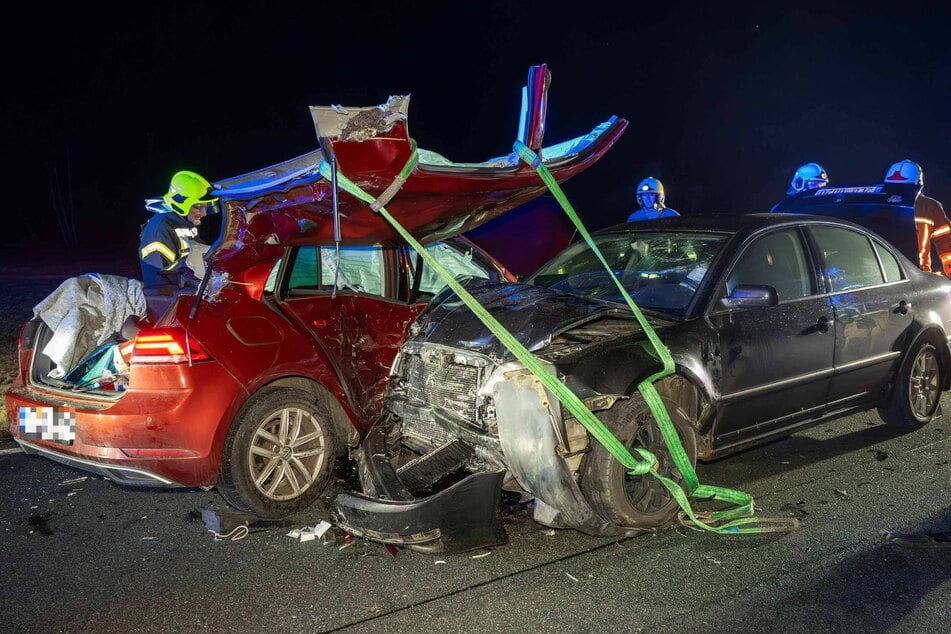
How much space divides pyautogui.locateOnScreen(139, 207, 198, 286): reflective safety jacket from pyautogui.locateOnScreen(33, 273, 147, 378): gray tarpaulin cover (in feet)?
3.44

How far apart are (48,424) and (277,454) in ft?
4.07

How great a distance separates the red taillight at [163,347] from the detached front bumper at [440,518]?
1.16 metres

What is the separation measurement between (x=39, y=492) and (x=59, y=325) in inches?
42.2

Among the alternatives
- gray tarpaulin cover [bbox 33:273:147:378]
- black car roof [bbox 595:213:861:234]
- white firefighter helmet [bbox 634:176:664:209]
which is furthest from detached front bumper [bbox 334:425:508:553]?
white firefighter helmet [bbox 634:176:664:209]

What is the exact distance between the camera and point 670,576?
3557 mm

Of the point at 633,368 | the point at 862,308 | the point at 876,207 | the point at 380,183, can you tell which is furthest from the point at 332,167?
the point at 876,207

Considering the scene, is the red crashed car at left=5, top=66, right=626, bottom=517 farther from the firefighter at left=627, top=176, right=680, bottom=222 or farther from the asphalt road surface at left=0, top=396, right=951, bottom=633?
the firefighter at left=627, top=176, right=680, bottom=222

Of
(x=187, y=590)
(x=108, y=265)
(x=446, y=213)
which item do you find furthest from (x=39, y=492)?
(x=108, y=265)

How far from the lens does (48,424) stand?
13.7 ft

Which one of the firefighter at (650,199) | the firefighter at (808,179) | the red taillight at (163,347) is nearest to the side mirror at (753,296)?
the red taillight at (163,347)

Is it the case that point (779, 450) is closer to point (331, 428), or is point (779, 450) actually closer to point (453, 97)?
point (331, 428)

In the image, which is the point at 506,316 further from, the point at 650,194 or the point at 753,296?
the point at 650,194

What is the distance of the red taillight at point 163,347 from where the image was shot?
3957 millimetres

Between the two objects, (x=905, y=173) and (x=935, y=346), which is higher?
(x=905, y=173)
